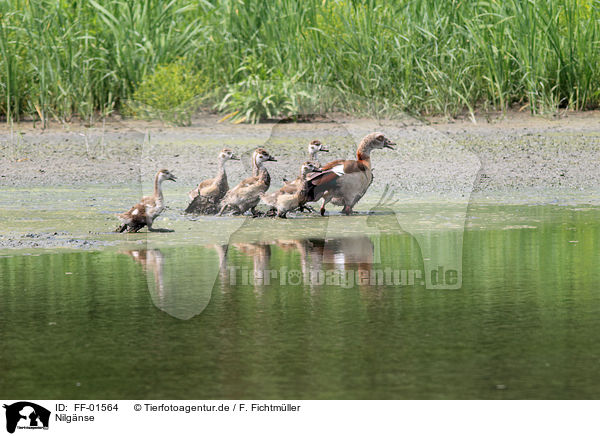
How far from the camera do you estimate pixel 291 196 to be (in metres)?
8.41

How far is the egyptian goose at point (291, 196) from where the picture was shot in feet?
27.6

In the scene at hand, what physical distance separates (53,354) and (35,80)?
399 inches

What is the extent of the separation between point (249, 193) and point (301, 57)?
5661mm

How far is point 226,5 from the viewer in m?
14.5

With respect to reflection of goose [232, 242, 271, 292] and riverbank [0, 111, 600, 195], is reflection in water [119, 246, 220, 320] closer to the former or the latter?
reflection of goose [232, 242, 271, 292]

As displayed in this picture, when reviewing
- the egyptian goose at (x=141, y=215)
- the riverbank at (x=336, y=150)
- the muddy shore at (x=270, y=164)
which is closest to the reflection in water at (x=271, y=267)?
the egyptian goose at (x=141, y=215)

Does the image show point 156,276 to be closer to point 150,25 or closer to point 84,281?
point 84,281

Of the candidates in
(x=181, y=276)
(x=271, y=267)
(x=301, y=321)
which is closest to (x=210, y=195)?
(x=271, y=267)

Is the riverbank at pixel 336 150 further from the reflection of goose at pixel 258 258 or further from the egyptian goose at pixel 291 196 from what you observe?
the reflection of goose at pixel 258 258

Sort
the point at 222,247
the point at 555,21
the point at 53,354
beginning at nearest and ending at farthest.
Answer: the point at 53,354
the point at 222,247
the point at 555,21

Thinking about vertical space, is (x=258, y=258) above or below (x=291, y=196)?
below

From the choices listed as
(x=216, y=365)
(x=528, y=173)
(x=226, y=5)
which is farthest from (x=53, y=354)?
(x=226, y=5)

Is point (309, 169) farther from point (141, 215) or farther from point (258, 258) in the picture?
point (258, 258)

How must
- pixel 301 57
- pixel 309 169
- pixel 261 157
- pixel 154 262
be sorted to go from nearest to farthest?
pixel 154 262, pixel 309 169, pixel 261 157, pixel 301 57
